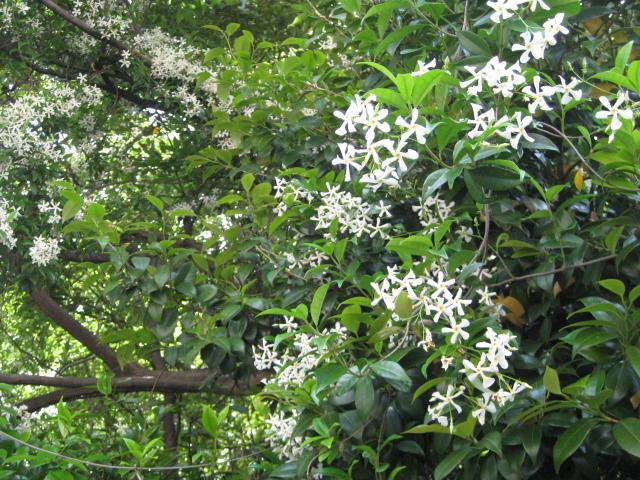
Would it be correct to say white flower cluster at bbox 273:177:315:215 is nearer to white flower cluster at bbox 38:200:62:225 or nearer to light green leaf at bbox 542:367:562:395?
light green leaf at bbox 542:367:562:395

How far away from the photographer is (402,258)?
67.3 inches

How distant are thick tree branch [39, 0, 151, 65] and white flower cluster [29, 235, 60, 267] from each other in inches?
41.0

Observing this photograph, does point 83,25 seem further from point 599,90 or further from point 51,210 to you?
point 599,90

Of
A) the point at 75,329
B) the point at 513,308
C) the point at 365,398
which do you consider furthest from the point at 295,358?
the point at 75,329

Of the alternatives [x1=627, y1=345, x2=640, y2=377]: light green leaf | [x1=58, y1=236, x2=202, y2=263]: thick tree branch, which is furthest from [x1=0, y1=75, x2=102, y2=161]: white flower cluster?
[x1=627, y1=345, x2=640, y2=377]: light green leaf

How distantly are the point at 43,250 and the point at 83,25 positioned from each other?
1.15 m

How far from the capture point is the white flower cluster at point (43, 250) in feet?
11.1

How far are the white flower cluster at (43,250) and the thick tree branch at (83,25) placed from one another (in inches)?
41.0

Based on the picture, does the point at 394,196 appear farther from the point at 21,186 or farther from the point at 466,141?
the point at 21,186

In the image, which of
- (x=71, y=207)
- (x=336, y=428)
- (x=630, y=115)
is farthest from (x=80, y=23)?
(x=630, y=115)

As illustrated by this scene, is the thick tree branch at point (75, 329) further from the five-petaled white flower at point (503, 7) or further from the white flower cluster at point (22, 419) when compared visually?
the five-petaled white flower at point (503, 7)

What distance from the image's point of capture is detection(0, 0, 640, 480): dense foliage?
1592 mm

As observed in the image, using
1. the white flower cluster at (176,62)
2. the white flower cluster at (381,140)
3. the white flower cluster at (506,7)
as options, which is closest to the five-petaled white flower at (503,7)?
the white flower cluster at (506,7)

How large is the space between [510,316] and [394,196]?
1.38ft
